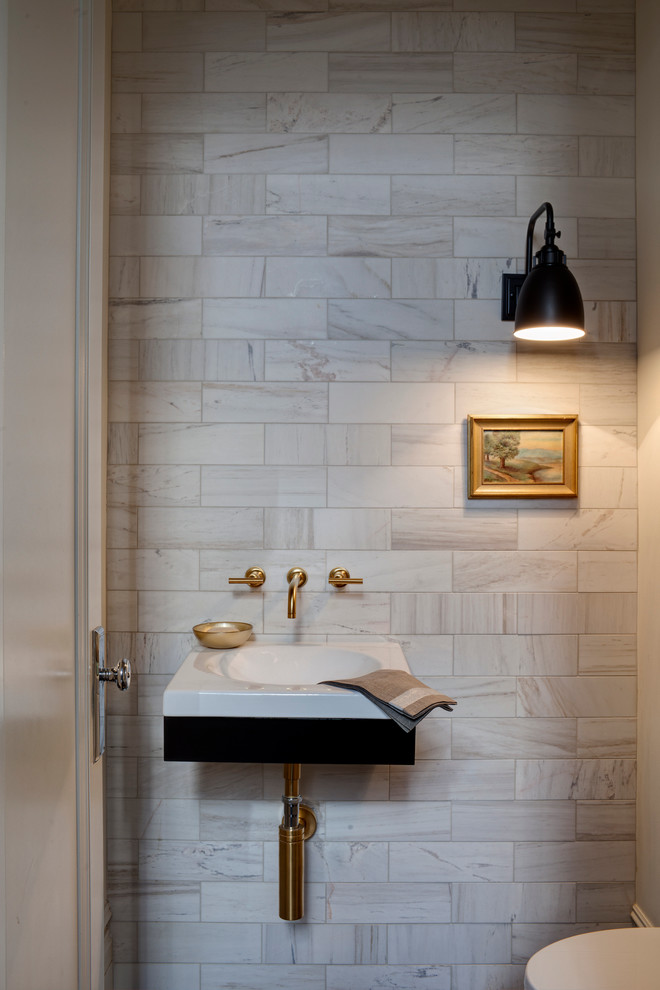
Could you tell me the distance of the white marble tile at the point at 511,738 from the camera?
6.41ft

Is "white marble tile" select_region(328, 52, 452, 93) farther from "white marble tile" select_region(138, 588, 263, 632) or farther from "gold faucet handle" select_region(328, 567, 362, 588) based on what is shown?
"white marble tile" select_region(138, 588, 263, 632)

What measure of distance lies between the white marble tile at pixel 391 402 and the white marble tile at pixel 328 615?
496mm

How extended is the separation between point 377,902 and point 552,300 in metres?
1.64

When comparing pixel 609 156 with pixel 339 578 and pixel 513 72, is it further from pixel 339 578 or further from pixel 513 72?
pixel 339 578

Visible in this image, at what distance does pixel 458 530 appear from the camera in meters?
1.97

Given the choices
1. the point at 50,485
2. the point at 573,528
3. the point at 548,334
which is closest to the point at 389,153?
the point at 548,334

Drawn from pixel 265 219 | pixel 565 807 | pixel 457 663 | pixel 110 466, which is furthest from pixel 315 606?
pixel 265 219

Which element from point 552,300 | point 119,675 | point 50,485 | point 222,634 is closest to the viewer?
point 50,485

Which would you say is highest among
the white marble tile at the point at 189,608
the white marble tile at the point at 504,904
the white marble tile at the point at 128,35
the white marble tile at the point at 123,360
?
the white marble tile at the point at 128,35

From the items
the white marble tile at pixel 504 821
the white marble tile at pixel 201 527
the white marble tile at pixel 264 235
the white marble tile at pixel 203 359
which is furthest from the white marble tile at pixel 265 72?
the white marble tile at pixel 504 821

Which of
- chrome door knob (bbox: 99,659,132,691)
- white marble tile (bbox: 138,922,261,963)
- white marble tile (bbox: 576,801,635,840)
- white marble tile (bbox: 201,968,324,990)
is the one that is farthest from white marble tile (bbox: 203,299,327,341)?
white marble tile (bbox: 201,968,324,990)

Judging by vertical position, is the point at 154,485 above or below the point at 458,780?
above

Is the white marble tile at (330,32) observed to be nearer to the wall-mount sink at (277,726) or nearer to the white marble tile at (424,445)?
the white marble tile at (424,445)

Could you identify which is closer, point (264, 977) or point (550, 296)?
point (550, 296)
